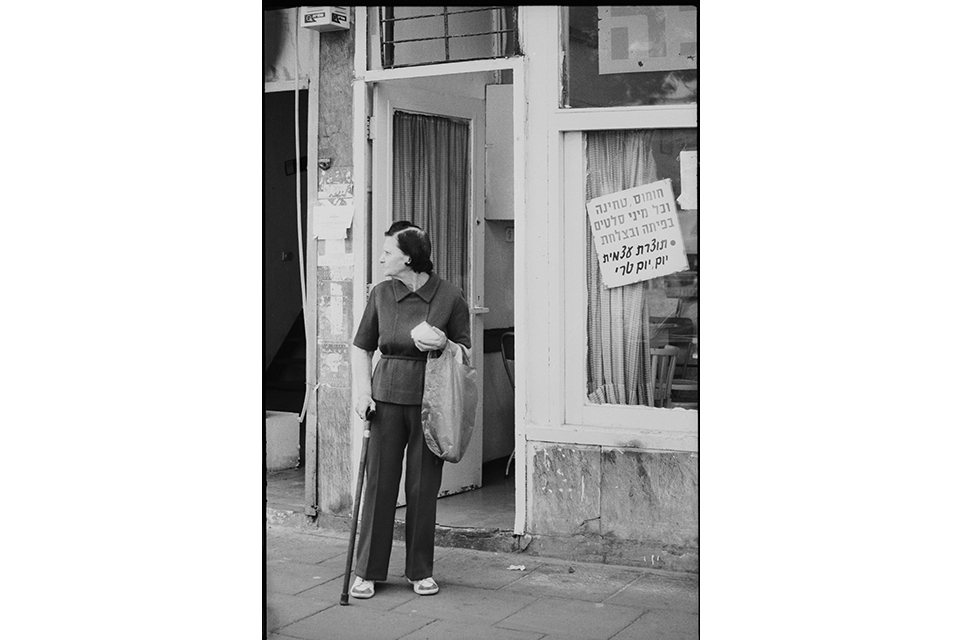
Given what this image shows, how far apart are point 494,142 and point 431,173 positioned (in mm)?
610

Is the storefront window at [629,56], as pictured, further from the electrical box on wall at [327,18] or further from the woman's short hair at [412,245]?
the electrical box on wall at [327,18]

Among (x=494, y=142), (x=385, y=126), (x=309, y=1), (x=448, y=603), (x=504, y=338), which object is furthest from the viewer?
(x=504, y=338)

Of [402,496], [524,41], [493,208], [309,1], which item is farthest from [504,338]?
[309,1]

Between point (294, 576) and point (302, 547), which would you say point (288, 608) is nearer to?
point (294, 576)

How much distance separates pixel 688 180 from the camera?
5715mm

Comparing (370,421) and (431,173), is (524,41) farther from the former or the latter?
(370,421)

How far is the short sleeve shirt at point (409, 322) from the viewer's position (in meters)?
5.37

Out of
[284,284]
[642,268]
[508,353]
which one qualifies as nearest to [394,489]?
[642,268]

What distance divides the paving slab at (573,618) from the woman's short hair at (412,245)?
5.28 feet

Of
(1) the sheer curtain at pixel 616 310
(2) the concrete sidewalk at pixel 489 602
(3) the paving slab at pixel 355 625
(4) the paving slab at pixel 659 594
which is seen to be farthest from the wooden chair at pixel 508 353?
(3) the paving slab at pixel 355 625

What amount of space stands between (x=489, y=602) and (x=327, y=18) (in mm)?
3189

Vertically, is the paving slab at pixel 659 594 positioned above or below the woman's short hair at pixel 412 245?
below

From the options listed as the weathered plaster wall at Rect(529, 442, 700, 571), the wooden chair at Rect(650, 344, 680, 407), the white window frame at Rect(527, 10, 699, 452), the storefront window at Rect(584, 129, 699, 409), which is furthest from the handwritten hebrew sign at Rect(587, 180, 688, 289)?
the weathered plaster wall at Rect(529, 442, 700, 571)

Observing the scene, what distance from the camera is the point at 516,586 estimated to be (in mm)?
5629
